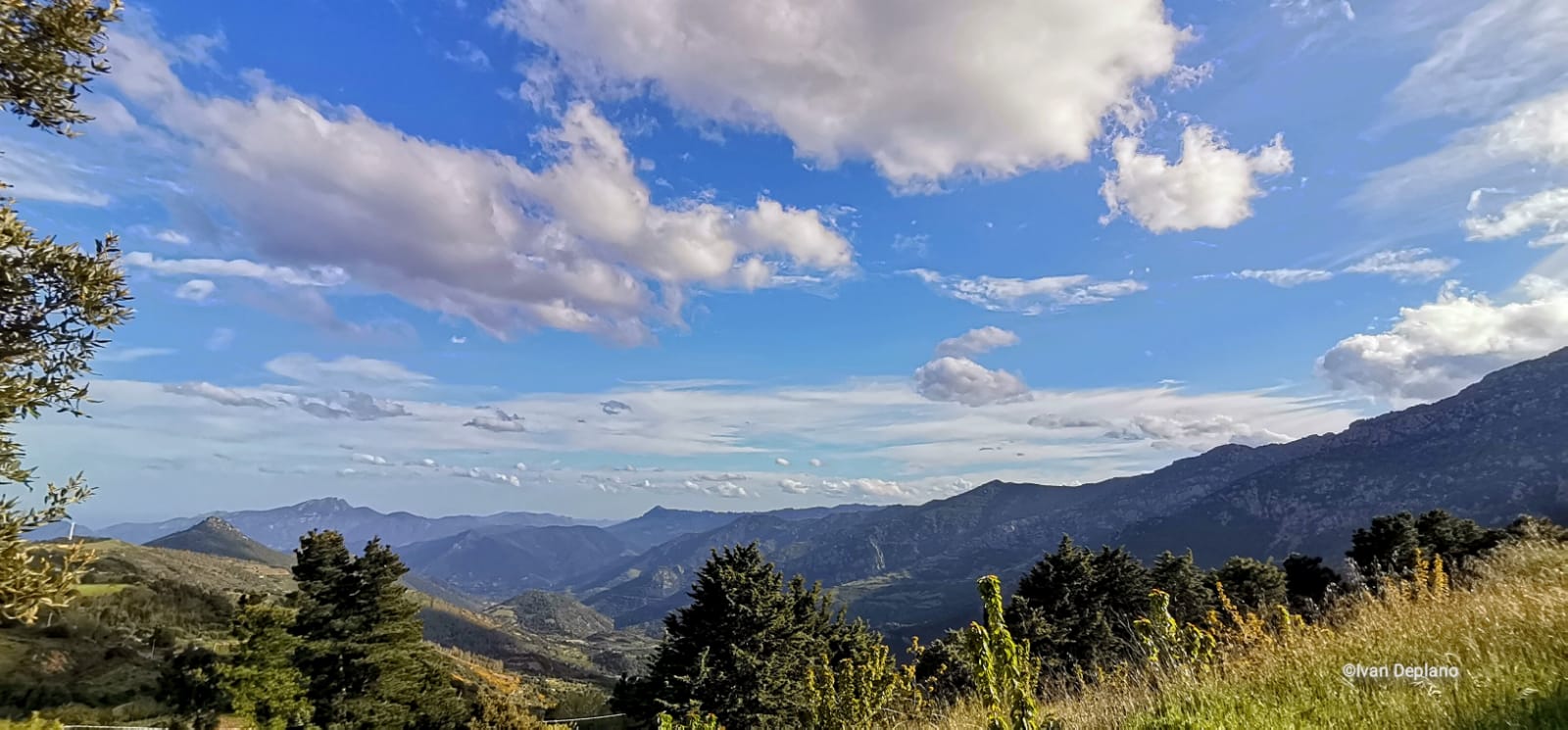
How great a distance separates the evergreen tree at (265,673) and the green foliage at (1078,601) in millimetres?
47099

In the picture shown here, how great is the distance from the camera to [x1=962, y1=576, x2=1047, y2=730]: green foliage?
6.62 metres

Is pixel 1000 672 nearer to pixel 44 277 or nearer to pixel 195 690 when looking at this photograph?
pixel 44 277

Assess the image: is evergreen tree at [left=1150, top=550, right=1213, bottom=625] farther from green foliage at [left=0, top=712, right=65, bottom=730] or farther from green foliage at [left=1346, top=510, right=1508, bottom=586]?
green foliage at [left=0, top=712, right=65, bottom=730]

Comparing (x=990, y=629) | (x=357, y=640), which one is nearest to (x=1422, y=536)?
(x=990, y=629)

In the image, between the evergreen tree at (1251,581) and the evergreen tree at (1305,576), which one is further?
the evergreen tree at (1305,576)

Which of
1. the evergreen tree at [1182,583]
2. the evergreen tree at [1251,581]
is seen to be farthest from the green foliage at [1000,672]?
the evergreen tree at [1251,581]

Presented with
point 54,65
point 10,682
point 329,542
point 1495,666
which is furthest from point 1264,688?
point 10,682

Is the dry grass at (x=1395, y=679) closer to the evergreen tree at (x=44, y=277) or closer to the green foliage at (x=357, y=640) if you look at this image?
the evergreen tree at (x=44, y=277)

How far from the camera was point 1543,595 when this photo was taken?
6219 mm

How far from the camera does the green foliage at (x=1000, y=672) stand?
662cm

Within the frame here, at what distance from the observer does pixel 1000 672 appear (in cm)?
684

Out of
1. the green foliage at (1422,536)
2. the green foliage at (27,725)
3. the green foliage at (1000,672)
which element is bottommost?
the green foliage at (1422,536)

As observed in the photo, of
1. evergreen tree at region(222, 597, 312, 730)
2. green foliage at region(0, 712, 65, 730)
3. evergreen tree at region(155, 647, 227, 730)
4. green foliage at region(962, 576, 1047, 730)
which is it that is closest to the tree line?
green foliage at region(962, 576, 1047, 730)

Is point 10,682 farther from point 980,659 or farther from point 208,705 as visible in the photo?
point 980,659
